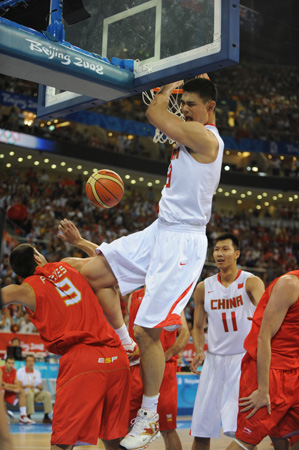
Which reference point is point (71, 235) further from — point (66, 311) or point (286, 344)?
point (286, 344)

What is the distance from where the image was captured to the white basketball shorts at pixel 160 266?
13.5 ft

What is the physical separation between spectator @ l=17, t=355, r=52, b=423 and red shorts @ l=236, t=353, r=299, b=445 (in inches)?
289

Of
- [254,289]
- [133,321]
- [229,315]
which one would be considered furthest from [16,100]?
[254,289]

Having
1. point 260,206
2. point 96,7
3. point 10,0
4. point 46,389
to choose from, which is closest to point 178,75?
point 96,7

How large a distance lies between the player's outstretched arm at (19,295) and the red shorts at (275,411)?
1.83m

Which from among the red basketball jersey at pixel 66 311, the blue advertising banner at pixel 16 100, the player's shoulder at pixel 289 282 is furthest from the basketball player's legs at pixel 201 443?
the blue advertising banner at pixel 16 100

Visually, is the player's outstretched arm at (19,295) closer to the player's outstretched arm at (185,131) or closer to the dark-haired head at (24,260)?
the dark-haired head at (24,260)

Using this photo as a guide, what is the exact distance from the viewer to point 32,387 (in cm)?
1123

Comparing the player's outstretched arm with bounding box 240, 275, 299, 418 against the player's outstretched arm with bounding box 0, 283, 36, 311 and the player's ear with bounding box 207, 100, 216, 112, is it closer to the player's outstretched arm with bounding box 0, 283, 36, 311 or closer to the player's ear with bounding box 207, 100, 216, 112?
the player's ear with bounding box 207, 100, 216, 112

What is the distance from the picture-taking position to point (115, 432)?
15.2 feet

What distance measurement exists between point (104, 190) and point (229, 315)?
240cm

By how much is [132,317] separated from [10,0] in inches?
134

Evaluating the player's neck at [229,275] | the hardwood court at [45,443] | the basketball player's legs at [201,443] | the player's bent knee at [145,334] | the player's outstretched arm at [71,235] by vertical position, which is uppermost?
the player's outstretched arm at [71,235]

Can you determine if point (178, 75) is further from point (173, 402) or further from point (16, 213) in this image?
point (16, 213)
